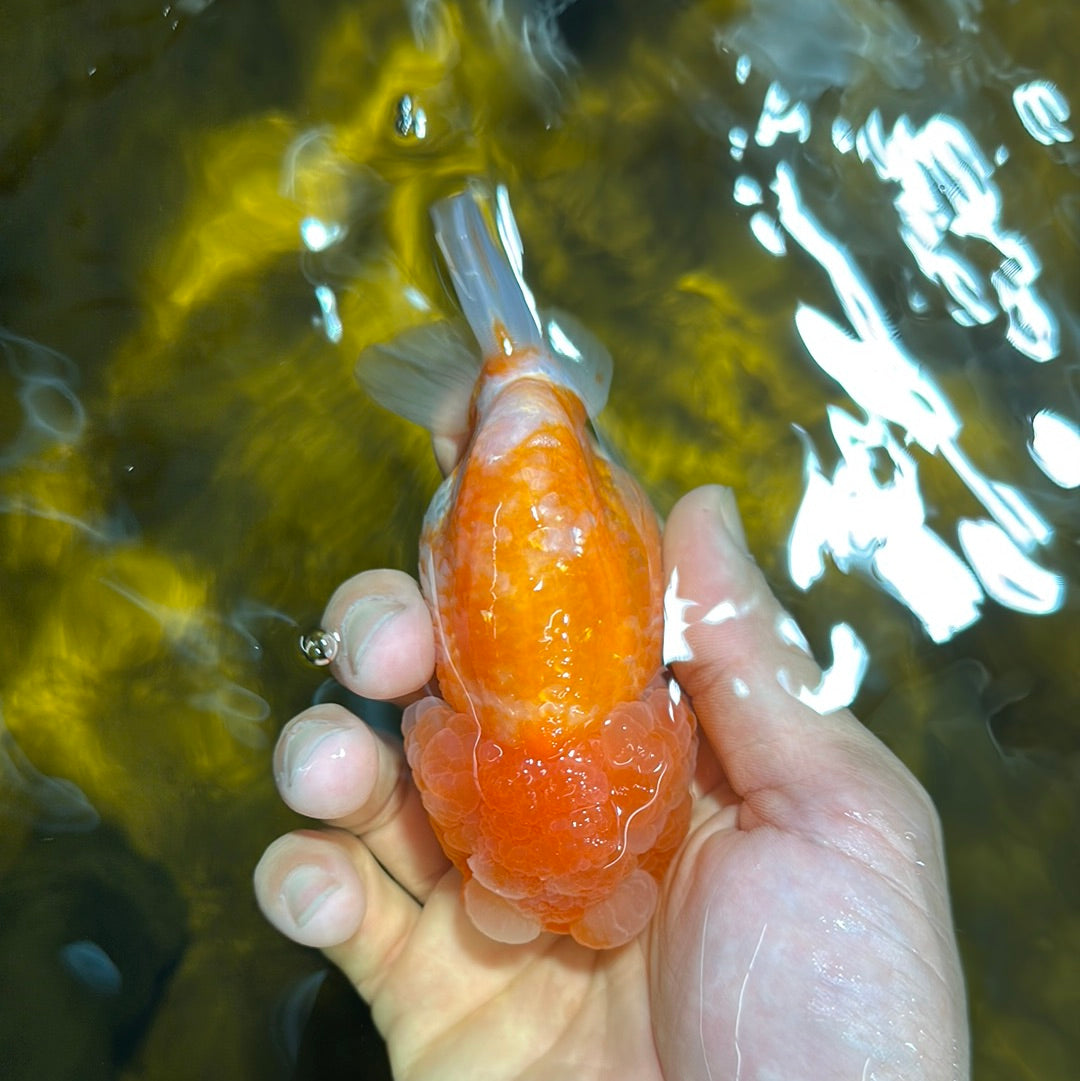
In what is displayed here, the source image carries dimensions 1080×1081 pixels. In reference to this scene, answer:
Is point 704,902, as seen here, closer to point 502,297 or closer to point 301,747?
point 301,747

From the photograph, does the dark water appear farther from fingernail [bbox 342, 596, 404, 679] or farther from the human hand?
fingernail [bbox 342, 596, 404, 679]

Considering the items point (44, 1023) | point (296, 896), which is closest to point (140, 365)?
point (296, 896)

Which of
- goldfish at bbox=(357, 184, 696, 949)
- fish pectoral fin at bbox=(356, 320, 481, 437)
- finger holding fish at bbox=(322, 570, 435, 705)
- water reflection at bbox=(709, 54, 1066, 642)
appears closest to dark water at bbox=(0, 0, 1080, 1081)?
Result: water reflection at bbox=(709, 54, 1066, 642)

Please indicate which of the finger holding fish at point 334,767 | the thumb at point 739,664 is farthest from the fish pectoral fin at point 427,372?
the finger holding fish at point 334,767

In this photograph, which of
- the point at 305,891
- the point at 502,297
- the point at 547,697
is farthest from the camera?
the point at 502,297

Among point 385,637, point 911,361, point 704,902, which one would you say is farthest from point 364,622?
point 911,361

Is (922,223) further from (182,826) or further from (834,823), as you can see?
(182,826)

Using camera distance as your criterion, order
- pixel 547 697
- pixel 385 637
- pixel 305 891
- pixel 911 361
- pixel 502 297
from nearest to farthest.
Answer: pixel 547 697
pixel 385 637
pixel 305 891
pixel 502 297
pixel 911 361
